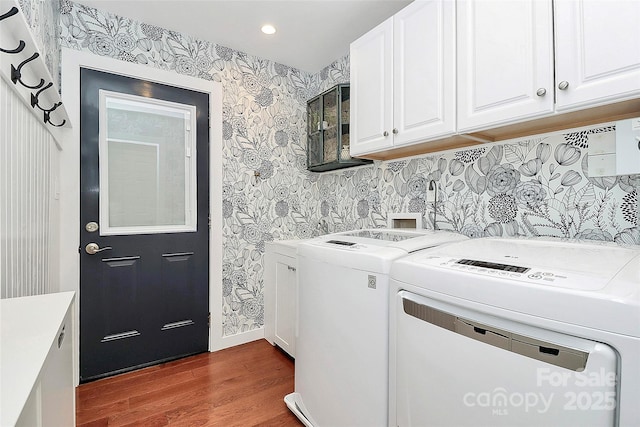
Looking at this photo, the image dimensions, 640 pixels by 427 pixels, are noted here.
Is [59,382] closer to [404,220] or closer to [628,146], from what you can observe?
[404,220]

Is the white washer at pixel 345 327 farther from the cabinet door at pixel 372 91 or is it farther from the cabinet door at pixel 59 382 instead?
the cabinet door at pixel 59 382

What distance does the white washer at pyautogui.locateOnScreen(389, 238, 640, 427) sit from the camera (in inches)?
25.4

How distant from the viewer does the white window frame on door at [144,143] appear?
202 centimetres

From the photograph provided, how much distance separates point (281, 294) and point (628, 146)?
2.13 m

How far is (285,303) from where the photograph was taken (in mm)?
2342

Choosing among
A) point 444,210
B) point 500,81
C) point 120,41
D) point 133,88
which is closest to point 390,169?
point 444,210

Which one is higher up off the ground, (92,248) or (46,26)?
(46,26)

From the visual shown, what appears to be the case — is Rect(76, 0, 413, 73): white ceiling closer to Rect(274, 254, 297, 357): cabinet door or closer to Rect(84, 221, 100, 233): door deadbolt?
Rect(84, 221, 100, 233): door deadbolt

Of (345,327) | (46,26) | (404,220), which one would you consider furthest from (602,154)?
(46,26)

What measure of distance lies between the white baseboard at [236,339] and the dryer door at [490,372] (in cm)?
175

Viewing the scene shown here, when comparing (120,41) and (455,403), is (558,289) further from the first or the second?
(120,41)

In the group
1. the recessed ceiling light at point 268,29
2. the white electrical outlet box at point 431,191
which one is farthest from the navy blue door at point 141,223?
the white electrical outlet box at point 431,191

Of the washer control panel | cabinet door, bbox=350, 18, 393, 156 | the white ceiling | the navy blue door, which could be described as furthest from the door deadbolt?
the washer control panel

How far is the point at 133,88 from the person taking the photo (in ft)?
6.97
